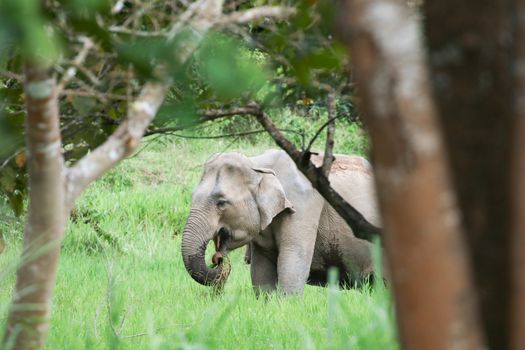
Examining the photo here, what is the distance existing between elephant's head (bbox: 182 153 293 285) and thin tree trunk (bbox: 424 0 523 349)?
578 cm

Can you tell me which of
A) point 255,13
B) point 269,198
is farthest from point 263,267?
point 255,13

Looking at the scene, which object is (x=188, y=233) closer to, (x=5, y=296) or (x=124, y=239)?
(x=5, y=296)

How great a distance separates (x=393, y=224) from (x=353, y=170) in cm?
697

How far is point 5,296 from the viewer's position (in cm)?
660

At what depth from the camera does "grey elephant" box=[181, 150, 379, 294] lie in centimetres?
746

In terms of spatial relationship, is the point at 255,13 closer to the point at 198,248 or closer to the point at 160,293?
the point at 198,248

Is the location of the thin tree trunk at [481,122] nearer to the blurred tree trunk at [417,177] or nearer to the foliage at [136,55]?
the blurred tree trunk at [417,177]

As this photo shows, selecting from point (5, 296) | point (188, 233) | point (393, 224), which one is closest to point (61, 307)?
point (5, 296)

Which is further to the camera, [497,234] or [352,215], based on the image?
[352,215]

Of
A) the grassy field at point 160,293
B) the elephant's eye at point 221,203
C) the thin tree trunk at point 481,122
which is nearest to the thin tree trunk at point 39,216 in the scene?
the grassy field at point 160,293

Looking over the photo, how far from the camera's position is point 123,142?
2.20m

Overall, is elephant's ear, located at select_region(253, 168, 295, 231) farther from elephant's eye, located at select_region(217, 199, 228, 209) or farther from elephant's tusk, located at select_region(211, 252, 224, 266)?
elephant's tusk, located at select_region(211, 252, 224, 266)

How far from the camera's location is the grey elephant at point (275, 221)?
7461 mm

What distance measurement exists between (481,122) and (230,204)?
605 cm
